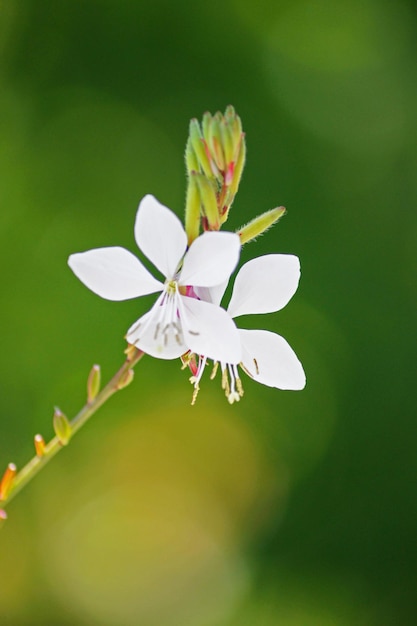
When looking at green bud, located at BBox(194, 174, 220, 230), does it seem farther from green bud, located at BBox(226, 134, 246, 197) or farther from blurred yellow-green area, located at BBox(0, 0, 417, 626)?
blurred yellow-green area, located at BBox(0, 0, 417, 626)

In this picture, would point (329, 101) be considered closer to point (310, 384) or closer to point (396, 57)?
point (396, 57)

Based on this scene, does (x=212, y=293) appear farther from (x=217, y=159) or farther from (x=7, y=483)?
(x=7, y=483)

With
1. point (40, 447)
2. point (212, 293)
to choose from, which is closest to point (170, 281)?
Answer: point (212, 293)

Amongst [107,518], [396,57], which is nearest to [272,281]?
[107,518]

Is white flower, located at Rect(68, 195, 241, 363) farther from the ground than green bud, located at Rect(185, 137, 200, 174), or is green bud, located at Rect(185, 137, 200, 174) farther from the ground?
green bud, located at Rect(185, 137, 200, 174)

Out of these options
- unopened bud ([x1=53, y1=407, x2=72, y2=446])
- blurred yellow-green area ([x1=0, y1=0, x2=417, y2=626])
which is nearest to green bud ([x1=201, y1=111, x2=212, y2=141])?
unopened bud ([x1=53, y1=407, x2=72, y2=446])

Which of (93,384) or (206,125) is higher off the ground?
(206,125)
